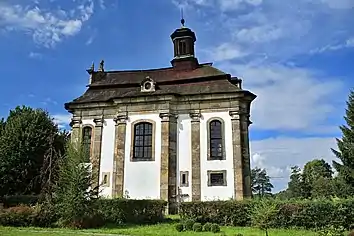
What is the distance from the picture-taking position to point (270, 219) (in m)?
18.1

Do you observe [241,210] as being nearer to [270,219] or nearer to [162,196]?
[270,219]

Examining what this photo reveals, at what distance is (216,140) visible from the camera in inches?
1105

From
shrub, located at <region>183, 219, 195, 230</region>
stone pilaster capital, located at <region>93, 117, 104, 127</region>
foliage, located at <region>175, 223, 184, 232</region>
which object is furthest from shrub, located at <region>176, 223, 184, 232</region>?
stone pilaster capital, located at <region>93, 117, 104, 127</region>

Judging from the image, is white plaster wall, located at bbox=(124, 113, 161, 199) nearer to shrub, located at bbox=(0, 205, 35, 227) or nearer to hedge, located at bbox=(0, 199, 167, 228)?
hedge, located at bbox=(0, 199, 167, 228)

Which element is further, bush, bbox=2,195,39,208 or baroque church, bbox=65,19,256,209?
baroque church, bbox=65,19,256,209

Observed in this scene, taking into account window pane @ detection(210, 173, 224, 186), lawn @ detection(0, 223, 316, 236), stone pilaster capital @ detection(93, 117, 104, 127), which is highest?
stone pilaster capital @ detection(93, 117, 104, 127)

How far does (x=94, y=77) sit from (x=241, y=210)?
793 inches

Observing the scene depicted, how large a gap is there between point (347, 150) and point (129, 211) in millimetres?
19338

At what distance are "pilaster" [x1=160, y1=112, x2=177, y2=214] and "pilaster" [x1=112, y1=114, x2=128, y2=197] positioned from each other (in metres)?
3.23

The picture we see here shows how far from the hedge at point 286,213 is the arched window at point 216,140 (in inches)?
311

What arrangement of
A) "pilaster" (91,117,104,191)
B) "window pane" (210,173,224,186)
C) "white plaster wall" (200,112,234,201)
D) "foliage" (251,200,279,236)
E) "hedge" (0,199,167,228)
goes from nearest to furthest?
"foliage" (251,200,279,236) < "hedge" (0,199,167,228) < "white plaster wall" (200,112,234,201) < "window pane" (210,173,224,186) < "pilaster" (91,117,104,191)

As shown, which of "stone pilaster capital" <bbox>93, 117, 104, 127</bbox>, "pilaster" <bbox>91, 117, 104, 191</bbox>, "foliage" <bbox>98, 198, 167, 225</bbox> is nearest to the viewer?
"foliage" <bbox>98, 198, 167, 225</bbox>

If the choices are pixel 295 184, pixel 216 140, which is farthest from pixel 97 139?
pixel 295 184

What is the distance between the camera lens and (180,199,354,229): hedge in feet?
57.6
